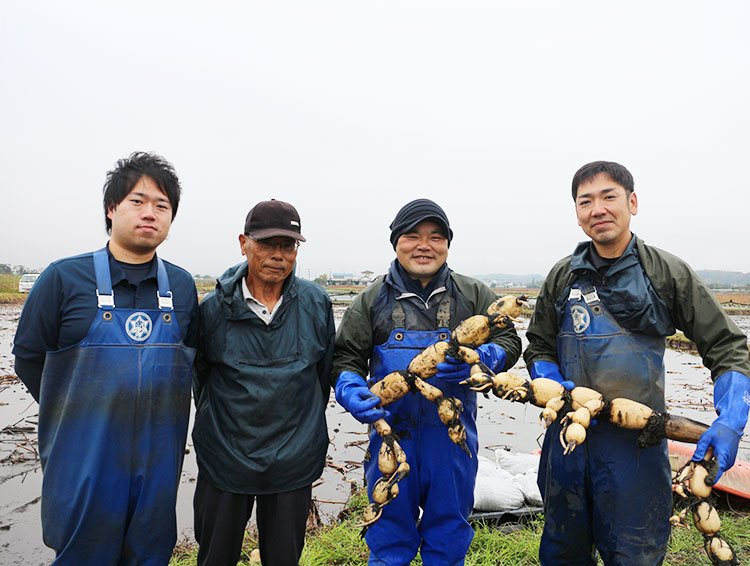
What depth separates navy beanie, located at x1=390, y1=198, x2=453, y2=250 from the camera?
2.74m

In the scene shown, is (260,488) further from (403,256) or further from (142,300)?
(403,256)

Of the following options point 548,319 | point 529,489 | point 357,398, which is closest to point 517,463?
point 529,489

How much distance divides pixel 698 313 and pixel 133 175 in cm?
311

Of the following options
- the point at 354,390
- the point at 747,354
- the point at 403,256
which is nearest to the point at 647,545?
the point at 747,354

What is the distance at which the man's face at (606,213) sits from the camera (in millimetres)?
2611

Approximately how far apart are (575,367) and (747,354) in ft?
2.71

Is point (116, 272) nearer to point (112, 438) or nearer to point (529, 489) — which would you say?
point (112, 438)

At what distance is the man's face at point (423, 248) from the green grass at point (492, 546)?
7.65 feet

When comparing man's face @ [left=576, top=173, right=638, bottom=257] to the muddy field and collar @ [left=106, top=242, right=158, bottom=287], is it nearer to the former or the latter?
the muddy field

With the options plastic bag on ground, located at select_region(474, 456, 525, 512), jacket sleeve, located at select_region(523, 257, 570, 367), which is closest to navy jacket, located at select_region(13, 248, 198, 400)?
jacket sleeve, located at select_region(523, 257, 570, 367)

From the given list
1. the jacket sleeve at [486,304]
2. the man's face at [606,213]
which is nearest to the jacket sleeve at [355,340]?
the jacket sleeve at [486,304]

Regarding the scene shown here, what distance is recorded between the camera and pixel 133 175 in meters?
2.40

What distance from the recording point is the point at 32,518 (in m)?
4.10

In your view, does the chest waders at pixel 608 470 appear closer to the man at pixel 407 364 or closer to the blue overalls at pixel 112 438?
the man at pixel 407 364
